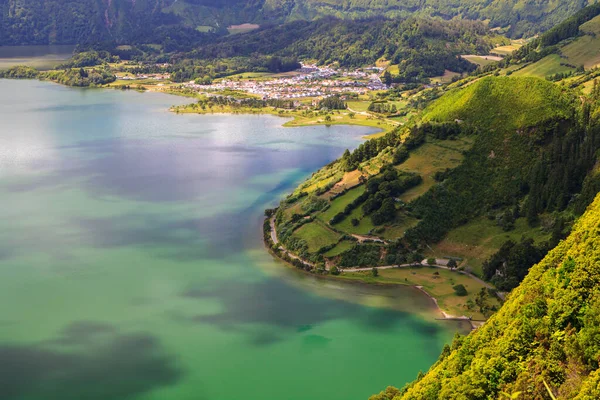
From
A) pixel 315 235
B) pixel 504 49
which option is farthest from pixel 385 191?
pixel 504 49

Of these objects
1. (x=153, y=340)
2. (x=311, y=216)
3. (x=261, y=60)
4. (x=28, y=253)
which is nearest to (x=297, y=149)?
(x=311, y=216)

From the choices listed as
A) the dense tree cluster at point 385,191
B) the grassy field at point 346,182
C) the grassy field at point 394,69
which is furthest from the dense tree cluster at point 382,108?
the dense tree cluster at point 385,191

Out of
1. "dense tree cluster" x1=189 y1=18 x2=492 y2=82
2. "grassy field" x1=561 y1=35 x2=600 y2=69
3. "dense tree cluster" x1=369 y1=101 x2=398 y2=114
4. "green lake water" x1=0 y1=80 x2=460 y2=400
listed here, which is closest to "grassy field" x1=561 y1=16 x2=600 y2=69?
"grassy field" x1=561 y1=35 x2=600 y2=69

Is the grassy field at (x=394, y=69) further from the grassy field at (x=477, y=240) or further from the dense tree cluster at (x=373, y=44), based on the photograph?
the grassy field at (x=477, y=240)

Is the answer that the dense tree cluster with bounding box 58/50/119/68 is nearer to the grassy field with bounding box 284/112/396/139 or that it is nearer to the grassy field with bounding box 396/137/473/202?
the grassy field with bounding box 284/112/396/139

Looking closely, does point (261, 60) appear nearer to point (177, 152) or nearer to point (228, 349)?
point (177, 152)

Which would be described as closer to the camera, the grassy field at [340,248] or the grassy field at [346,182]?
the grassy field at [340,248]
